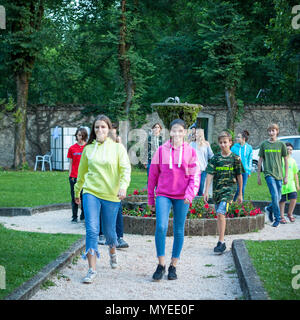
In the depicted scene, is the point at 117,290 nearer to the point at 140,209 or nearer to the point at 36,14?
the point at 140,209

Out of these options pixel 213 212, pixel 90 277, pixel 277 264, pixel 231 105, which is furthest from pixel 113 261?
pixel 231 105

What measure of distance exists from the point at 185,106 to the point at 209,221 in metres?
3.06

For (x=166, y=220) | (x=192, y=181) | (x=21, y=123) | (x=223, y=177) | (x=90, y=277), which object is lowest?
(x=90, y=277)

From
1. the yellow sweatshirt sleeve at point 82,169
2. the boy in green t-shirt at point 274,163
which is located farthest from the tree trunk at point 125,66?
the yellow sweatshirt sleeve at point 82,169

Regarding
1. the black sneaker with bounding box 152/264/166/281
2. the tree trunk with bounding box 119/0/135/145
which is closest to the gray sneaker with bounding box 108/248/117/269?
the black sneaker with bounding box 152/264/166/281

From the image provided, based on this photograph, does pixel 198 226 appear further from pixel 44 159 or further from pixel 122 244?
pixel 44 159

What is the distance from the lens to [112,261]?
7098 mm

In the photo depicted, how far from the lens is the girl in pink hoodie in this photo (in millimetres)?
6316

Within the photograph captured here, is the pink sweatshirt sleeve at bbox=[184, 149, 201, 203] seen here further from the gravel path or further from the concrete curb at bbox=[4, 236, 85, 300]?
the concrete curb at bbox=[4, 236, 85, 300]

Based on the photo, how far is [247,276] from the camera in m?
5.97

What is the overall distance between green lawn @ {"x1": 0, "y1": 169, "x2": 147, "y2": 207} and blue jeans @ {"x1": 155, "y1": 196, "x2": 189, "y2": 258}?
7.25 m

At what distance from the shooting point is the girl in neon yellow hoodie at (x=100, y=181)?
6297mm

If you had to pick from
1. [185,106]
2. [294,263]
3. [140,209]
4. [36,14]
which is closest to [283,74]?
[36,14]

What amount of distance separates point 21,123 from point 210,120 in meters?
9.30
